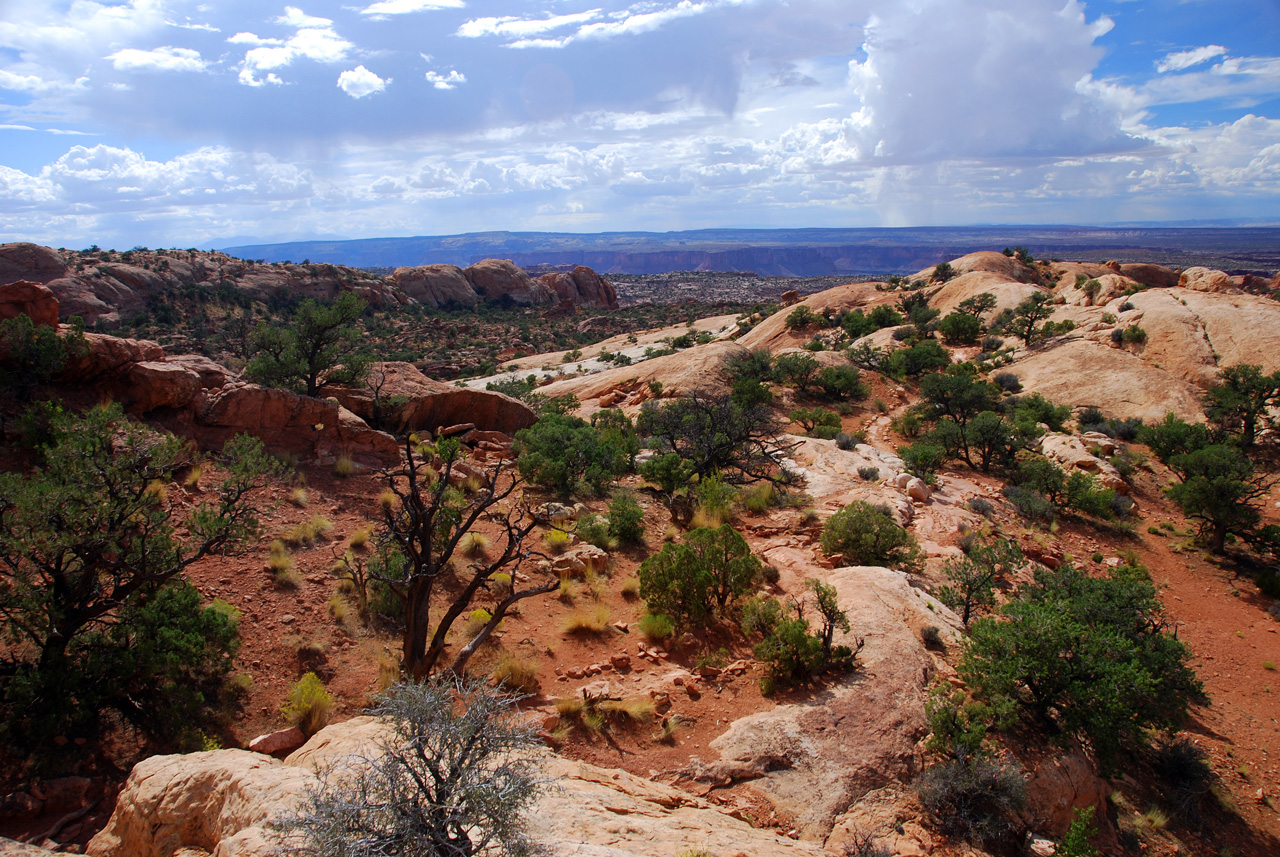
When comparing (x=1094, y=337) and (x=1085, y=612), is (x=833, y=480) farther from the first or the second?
(x=1094, y=337)

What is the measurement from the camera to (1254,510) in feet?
43.5

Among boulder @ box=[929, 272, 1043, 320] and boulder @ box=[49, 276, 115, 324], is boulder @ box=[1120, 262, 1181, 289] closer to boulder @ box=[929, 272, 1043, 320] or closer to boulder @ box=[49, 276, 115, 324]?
boulder @ box=[929, 272, 1043, 320]

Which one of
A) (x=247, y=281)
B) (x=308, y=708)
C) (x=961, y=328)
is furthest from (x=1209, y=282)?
(x=247, y=281)

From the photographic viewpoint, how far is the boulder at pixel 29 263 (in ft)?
139

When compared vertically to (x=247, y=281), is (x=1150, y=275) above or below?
below

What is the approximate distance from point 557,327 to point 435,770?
6172cm

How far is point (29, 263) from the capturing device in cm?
4341

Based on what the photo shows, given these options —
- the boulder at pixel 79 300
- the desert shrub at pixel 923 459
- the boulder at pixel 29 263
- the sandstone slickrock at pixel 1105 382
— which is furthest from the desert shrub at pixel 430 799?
the boulder at pixel 29 263

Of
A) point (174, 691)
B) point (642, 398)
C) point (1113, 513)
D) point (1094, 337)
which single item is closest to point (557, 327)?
point (642, 398)

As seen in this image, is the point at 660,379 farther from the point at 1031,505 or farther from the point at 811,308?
the point at 811,308

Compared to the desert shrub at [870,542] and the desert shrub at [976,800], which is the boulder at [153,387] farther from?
the desert shrub at [976,800]

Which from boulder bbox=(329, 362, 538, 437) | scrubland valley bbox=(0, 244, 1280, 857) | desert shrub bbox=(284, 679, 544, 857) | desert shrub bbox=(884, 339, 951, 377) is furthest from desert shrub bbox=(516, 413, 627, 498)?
desert shrub bbox=(884, 339, 951, 377)

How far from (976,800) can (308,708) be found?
713cm

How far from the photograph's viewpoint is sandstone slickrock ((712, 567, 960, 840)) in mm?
5742
